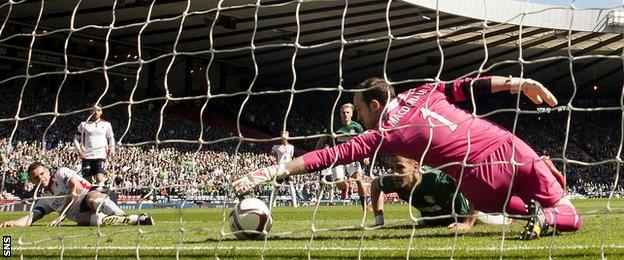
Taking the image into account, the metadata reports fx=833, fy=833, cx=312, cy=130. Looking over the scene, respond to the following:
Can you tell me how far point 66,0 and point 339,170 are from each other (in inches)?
688

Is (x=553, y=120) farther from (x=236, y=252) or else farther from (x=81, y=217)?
(x=236, y=252)

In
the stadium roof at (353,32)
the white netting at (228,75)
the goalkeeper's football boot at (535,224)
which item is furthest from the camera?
the stadium roof at (353,32)

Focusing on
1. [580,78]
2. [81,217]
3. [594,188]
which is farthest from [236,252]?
[580,78]

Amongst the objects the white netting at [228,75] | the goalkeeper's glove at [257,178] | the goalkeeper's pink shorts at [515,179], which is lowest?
the white netting at [228,75]

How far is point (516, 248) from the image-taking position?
4801 millimetres

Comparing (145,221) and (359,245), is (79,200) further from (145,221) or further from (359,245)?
(359,245)

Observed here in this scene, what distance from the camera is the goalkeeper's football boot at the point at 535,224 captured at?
5.30m

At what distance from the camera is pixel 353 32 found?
3278 centimetres

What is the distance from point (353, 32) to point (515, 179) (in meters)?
27.5

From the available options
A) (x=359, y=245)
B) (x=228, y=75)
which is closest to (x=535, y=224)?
(x=359, y=245)

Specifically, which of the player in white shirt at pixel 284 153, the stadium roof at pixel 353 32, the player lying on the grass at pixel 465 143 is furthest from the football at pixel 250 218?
the stadium roof at pixel 353 32

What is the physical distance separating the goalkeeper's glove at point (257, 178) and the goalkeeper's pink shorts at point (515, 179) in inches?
58.0

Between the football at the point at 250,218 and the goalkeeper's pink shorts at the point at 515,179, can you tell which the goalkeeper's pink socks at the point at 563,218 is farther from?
the football at the point at 250,218

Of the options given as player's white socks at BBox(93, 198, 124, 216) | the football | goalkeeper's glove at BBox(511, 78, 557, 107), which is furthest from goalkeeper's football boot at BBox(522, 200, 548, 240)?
player's white socks at BBox(93, 198, 124, 216)
